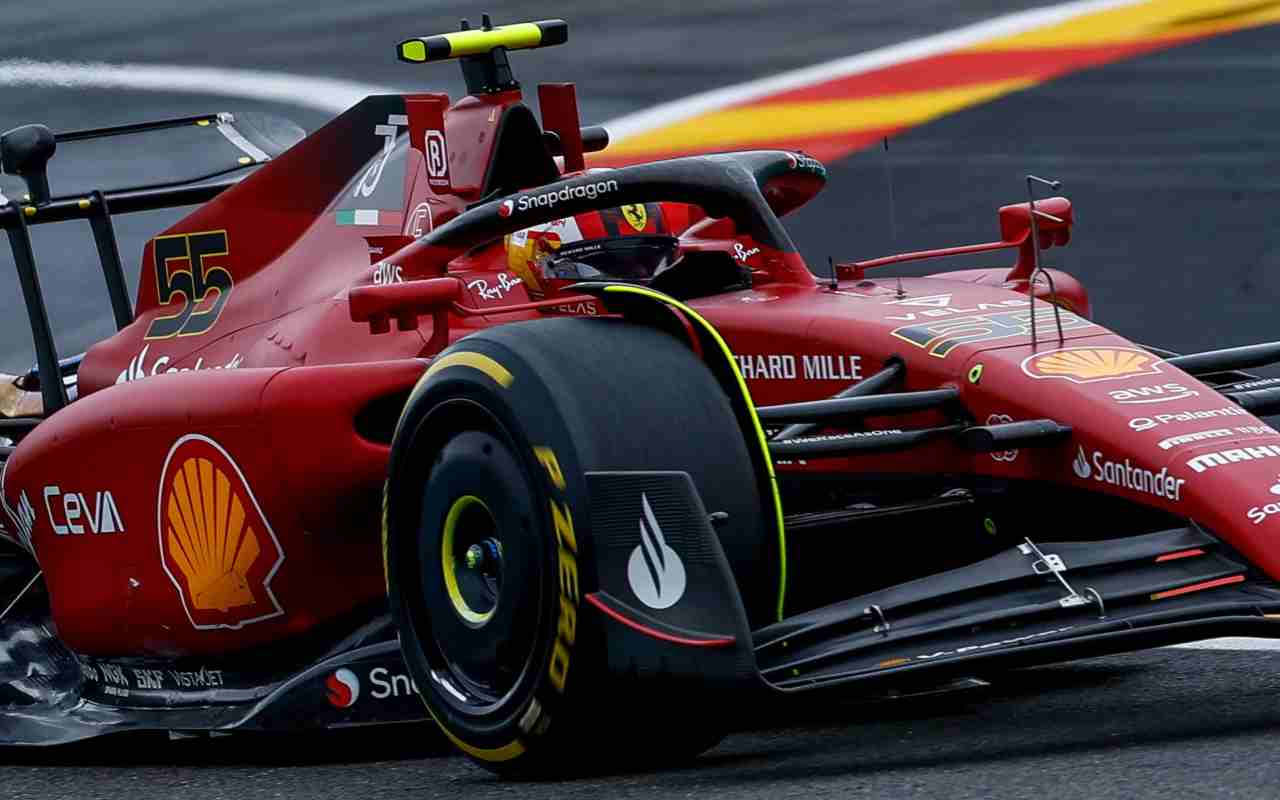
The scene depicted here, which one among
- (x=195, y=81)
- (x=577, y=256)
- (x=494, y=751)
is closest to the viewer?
(x=494, y=751)

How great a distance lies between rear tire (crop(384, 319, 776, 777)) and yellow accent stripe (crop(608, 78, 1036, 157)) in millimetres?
6203

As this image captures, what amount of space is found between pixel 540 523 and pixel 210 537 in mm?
1482

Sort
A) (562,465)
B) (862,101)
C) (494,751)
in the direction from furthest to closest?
(862,101) → (494,751) → (562,465)

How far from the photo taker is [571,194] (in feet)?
17.0

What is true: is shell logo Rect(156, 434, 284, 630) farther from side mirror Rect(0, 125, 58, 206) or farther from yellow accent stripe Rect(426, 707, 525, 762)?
side mirror Rect(0, 125, 58, 206)

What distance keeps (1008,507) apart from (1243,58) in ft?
18.1

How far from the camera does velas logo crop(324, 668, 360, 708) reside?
185 inches

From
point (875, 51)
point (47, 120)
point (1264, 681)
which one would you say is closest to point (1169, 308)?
point (875, 51)

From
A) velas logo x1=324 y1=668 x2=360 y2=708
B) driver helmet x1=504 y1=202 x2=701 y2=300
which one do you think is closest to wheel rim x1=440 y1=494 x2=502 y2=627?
velas logo x1=324 y1=668 x2=360 y2=708

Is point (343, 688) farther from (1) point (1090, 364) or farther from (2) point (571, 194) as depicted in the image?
(1) point (1090, 364)

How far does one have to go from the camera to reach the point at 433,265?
18.3 feet

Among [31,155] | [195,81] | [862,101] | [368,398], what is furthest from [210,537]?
[195,81]

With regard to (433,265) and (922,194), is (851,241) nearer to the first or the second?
(922,194)

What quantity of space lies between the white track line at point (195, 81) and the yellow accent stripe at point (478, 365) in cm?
725
